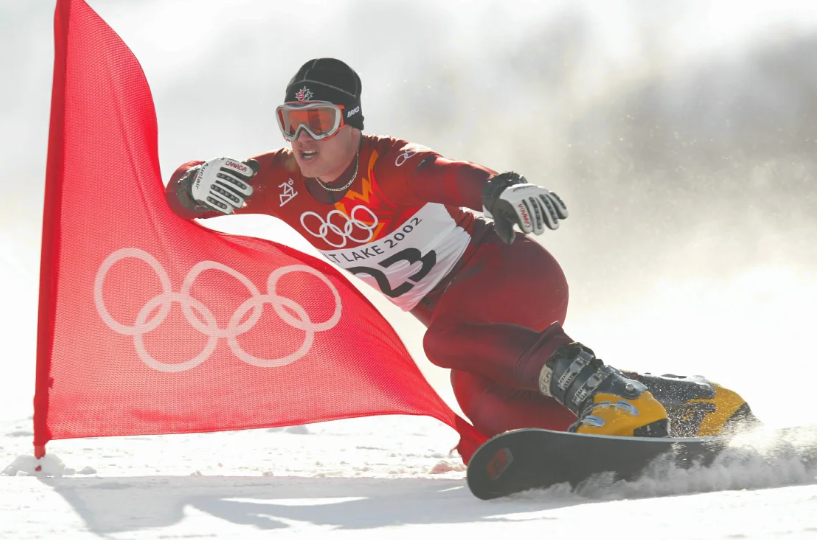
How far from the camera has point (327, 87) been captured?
4.06 m

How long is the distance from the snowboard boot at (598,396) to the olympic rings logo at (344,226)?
3.45 ft

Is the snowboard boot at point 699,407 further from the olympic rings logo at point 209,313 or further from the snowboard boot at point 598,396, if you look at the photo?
the olympic rings logo at point 209,313

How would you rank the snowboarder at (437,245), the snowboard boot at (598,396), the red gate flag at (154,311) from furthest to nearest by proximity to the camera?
the red gate flag at (154,311) < the snowboarder at (437,245) < the snowboard boot at (598,396)

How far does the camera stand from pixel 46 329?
3.99m

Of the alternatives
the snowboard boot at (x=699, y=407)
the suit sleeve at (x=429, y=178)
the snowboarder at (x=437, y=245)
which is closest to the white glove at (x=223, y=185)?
the snowboarder at (x=437, y=245)

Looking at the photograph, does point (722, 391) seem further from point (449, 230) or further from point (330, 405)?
point (330, 405)

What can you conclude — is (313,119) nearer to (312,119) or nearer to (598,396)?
(312,119)

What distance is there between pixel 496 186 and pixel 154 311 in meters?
1.82

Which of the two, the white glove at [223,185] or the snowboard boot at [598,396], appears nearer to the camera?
the snowboard boot at [598,396]

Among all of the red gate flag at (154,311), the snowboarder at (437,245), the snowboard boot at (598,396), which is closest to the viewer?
the snowboard boot at (598,396)

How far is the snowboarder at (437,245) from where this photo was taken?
11.5 ft

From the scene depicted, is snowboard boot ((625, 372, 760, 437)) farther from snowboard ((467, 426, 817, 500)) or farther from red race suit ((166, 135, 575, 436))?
snowboard ((467, 426, 817, 500))

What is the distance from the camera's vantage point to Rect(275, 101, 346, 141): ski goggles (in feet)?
12.9

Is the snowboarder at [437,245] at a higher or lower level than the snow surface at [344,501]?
higher
